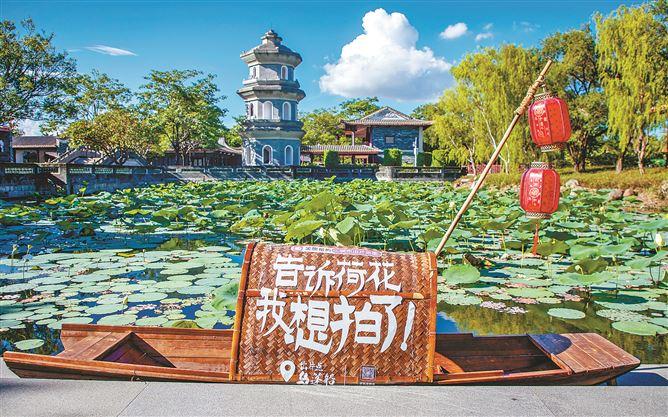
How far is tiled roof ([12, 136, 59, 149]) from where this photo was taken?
120 ft

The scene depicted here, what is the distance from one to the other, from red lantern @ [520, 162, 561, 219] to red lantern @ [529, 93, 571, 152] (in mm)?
358

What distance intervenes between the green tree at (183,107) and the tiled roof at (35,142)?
494 inches

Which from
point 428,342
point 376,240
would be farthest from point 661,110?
point 428,342

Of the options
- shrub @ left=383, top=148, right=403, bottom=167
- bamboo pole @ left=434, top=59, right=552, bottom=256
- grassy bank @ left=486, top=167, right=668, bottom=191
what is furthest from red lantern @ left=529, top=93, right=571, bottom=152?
shrub @ left=383, top=148, right=403, bottom=167

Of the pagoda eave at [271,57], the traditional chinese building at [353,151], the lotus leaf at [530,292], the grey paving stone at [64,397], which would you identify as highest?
the pagoda eave at [271,57]

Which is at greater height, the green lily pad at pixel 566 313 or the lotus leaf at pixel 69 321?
the green lily pad at pixel 566 313

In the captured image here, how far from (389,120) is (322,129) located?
1059 centimetres

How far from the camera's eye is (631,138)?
54.0 feet

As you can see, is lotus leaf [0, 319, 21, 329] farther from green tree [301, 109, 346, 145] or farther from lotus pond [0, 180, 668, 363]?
green tree [301, 109, 346, 145]

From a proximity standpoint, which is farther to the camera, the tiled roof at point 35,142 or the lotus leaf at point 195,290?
the tiled roof at point 35,142

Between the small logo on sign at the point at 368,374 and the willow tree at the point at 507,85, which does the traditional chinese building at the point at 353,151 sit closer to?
the willow tree at the point at 507,85

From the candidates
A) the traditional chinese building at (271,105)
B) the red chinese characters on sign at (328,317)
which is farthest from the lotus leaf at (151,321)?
the traditional chinese building at (271,105)

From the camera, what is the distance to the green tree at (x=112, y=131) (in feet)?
85.1

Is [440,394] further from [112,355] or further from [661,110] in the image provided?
[661,110]
